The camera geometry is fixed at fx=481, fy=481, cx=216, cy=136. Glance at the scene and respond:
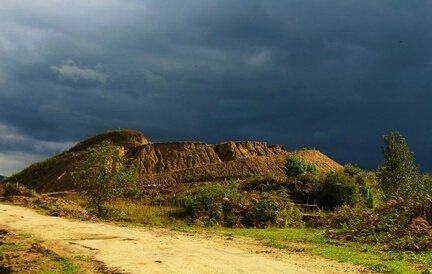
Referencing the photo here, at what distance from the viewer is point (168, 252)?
13.3 m

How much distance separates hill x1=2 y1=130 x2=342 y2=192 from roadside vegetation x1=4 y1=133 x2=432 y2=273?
1218cm

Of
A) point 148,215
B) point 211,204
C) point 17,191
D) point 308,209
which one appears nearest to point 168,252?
point 211,204

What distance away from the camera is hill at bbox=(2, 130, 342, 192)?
58.7 m

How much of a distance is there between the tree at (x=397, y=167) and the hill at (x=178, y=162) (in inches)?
704

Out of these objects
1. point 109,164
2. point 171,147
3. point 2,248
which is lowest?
point 2,248

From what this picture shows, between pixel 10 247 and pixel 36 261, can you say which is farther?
pixel 10 247

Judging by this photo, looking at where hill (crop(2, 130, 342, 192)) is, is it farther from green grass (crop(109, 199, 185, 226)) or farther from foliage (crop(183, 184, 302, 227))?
Result: foliage (crop(183, 184, 302, 227))

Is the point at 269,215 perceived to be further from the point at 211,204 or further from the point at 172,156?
the point at 172,156

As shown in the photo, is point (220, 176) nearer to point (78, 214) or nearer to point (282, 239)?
point (78, 214)

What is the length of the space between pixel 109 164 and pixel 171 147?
3981 centimetres

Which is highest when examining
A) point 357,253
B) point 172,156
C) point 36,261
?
point 172,156

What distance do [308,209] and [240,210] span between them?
8.85 metres

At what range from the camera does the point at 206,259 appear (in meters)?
12.2

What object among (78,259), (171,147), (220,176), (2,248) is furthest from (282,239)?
(171,147)
